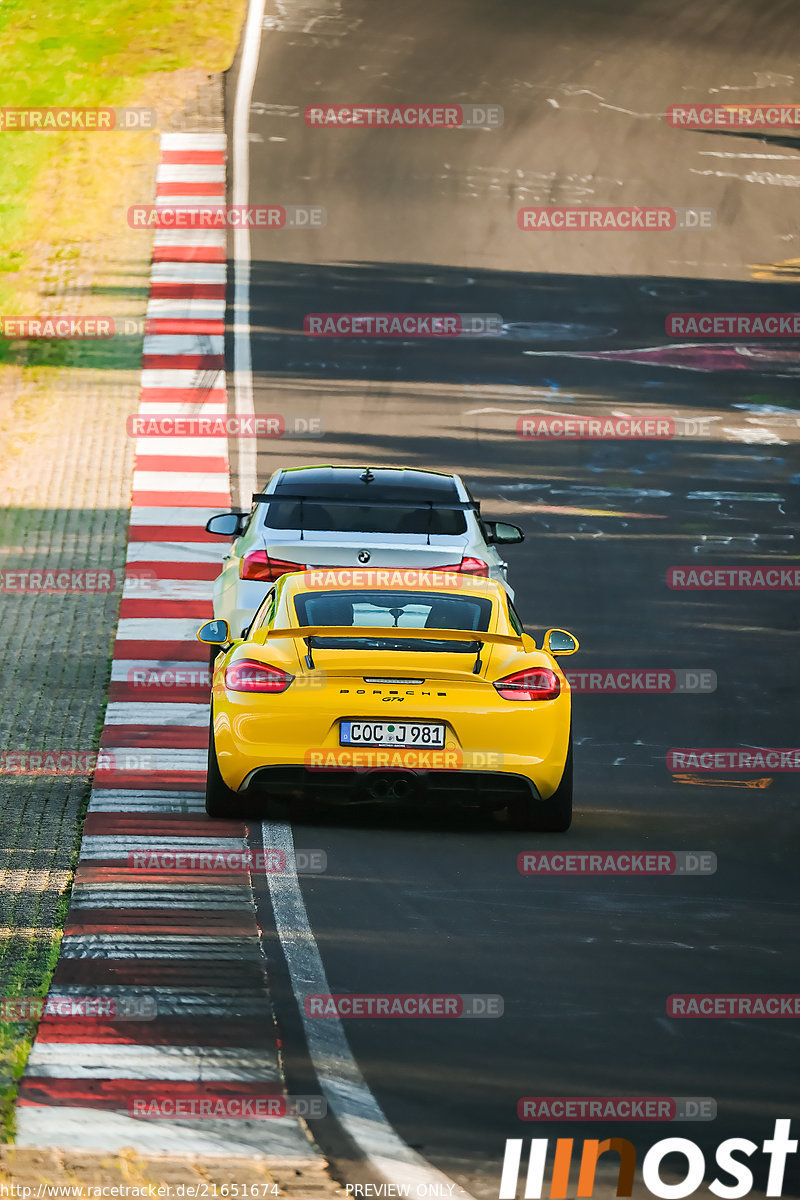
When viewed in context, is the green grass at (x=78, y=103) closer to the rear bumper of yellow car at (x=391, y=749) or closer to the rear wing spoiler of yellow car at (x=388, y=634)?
the rear wing spoiler of yellow car at (x=388, y=634)

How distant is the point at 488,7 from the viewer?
38469mm

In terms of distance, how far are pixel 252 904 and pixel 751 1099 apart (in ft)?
10.4

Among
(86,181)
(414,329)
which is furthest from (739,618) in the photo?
(86,181)

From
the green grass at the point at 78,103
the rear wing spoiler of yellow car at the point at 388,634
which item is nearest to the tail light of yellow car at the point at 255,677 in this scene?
the rear wing spoiler of yellow car at the point at 388,634

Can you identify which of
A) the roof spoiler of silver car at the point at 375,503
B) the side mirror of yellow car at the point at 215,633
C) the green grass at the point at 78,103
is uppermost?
the side mirror of yellow car at the point at 215,633

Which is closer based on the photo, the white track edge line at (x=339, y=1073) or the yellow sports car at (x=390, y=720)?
the white track edge line at (x=339, y=1073)

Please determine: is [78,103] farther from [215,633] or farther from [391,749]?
[391,749]

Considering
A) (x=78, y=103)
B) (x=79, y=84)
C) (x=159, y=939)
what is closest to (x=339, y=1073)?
(x=159, y=939)

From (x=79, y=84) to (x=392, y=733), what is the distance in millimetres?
27485

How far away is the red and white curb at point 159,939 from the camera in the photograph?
21.4 feet

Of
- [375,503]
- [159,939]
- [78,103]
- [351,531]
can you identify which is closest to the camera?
[159,939]

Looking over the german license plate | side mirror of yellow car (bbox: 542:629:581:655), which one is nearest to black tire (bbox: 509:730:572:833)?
the german license plate

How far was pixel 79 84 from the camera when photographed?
34.8 meters

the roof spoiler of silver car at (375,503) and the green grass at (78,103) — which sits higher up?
the roof spoiler of silver car at (375,503)
